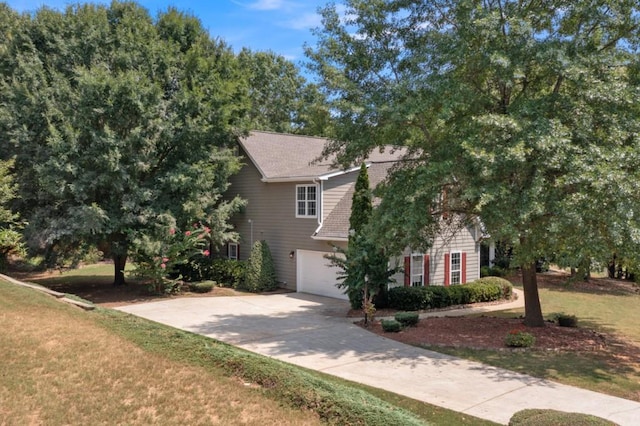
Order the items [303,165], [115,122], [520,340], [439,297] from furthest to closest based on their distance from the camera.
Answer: [303,165]
[115,122]
[439,297]
[520,340]

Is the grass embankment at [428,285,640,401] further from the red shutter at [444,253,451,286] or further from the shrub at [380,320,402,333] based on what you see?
the red shutter at [444,253,451,286]

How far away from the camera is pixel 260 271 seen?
22.1 meters

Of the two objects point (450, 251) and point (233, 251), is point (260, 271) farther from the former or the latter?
point (450, 251)

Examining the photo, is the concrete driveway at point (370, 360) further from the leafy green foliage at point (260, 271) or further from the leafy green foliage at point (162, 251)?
the leafy green foliage at point (260, 271)

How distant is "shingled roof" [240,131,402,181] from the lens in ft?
73.2

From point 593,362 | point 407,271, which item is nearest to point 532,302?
point 593,362

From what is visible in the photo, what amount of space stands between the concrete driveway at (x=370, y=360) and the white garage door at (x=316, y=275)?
1.88 m

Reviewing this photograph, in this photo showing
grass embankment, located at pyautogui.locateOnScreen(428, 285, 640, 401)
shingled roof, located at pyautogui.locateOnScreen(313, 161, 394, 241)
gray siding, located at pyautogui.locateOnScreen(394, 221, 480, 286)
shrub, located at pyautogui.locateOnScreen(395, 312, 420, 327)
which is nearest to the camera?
grass embankment, located at pyautogui.locateOnScreen(428, 285, 640, 401)

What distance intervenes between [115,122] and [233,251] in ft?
29.3

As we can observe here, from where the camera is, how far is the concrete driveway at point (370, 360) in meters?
8.40

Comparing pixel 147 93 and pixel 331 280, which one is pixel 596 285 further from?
pixel 147 93

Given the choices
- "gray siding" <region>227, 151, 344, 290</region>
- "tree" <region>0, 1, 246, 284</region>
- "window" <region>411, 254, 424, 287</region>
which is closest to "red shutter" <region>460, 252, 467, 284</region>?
"window" <region>411, 254, 424, 287</region>

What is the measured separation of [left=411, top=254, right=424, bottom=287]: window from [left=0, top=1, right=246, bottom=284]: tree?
8845 mm

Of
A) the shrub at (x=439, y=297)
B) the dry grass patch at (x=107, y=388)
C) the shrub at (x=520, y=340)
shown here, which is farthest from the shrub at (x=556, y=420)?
the shrub at (x=439, y=297)
